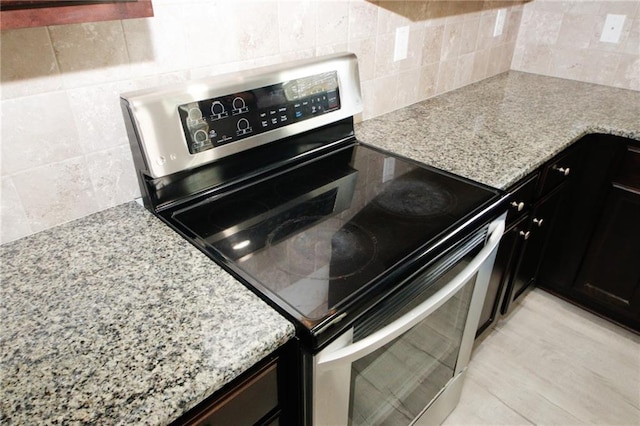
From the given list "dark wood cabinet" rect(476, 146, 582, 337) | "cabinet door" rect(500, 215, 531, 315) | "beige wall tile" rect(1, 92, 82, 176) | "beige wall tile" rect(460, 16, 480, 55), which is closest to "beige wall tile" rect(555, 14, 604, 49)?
"beige wall tile" rect(460, 16, 480, 55)

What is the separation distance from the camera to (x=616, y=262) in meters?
1.67

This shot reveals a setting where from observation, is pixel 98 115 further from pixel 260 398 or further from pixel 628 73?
pixel 628 73

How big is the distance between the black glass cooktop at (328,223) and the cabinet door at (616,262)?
2.88 ft

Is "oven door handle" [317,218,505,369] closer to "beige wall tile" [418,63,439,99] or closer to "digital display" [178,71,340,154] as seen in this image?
"digital display" [178,71,340,154]

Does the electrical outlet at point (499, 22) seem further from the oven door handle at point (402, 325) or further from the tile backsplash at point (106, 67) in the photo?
the oven door handle at point (402, 325)

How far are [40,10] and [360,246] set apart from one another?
0.66 metres

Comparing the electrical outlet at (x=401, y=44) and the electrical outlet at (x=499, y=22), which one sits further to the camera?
the electrical outlet at (x=499, y=22)

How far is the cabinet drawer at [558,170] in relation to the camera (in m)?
1.41

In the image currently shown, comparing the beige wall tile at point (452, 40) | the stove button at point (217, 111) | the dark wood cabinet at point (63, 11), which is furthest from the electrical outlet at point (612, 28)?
the dark wood cabinet at point (63, 11)

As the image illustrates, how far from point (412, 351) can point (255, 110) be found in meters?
0.71

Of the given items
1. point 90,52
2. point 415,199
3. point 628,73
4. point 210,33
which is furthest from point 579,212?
point 90,52

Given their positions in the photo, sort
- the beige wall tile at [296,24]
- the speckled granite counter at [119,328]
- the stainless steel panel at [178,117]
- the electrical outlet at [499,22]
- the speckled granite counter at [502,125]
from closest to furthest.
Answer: the speckled granite counter at [119,328] < the stainless steel panel at [178,117] < the beige wall tile at [296,24] < the speckled granite counter at [502,125] < the electrical outlet at [499,22]

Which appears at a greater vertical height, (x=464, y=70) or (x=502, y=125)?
(x=464, y=70)

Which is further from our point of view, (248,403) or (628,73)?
(628,73)
